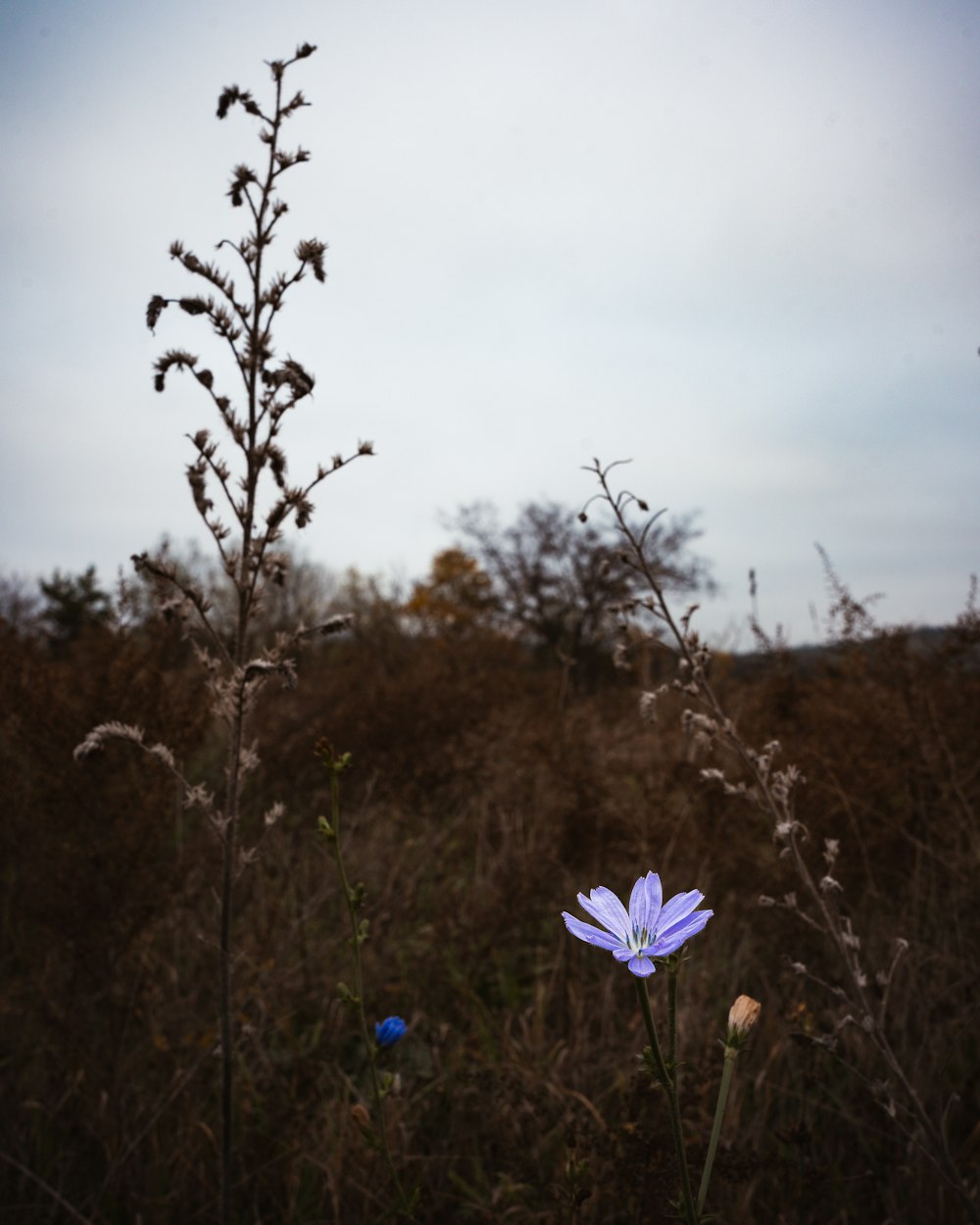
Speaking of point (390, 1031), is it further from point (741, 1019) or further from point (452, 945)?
point (452, 945)

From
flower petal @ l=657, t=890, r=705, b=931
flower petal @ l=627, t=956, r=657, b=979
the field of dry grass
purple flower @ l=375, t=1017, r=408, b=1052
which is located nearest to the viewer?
flower petal @ l=627, t=956, r=657, b=979

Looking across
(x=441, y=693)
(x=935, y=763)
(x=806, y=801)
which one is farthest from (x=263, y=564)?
(x=441, y=693)

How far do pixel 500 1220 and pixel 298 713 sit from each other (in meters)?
4.27

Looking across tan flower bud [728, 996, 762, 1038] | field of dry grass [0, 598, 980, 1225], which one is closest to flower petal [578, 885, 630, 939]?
tan flower bud [728, 996, 762, 1038]

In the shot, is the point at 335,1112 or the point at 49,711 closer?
the point at 335,1112

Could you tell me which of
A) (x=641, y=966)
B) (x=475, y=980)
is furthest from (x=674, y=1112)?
(x=475, y=980)

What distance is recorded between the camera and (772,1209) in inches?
80.1

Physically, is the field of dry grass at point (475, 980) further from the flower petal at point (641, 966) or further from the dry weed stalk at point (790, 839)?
the flower petal at point (641, 966)

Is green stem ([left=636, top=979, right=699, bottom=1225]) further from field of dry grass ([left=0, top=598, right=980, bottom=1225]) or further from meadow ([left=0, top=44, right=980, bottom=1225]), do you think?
field of dry grass ([left=0, top=598, right=980, bottom=1225])

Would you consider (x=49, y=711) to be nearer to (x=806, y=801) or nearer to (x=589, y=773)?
(x=589, y=773)

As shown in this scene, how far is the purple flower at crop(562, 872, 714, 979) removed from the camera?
74cm

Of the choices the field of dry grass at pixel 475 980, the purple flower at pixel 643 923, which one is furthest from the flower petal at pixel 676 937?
the field of dry grass at pixel 475 980

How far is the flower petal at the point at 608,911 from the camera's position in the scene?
2.64 feet

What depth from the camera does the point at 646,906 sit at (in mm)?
826
